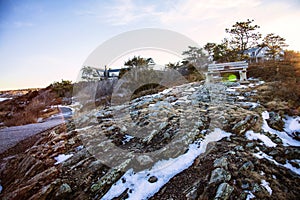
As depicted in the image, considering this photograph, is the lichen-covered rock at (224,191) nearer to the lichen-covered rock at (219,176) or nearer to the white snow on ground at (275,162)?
the lichen-covered rock at (219,176)

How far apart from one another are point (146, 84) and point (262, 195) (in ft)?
34.6

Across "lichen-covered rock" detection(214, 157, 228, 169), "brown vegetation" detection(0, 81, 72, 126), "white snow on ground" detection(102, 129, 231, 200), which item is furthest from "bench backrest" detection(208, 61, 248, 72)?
"brown vegetation" detection(0, 81, 72, 126)

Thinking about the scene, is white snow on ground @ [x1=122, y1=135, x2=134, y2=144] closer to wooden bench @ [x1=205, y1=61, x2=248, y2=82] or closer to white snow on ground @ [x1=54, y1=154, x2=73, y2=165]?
white snow on ground @ [x1=54, y1=154, x2=73, y2=165]

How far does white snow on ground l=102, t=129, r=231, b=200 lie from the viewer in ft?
8.50

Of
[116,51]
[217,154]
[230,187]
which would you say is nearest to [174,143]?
[217,154]

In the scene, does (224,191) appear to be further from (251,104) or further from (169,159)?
(251,104)

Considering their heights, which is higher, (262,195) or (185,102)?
(185,102)

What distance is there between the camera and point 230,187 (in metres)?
2.37

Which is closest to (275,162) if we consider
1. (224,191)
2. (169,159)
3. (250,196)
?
(250,196)

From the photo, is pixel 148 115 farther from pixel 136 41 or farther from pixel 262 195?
pixel 136 41

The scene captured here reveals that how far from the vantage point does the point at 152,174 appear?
9.50 ft

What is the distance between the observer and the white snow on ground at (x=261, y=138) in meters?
3.57

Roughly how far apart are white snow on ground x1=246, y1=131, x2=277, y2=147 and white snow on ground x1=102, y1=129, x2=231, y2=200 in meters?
1.12

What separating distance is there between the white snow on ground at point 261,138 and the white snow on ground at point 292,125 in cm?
94
